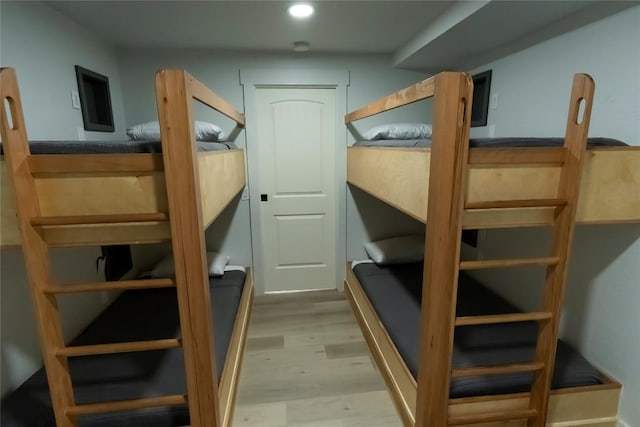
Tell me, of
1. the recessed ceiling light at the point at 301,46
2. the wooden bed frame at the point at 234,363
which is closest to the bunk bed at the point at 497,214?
the wooden bed frame at the point at 234,363

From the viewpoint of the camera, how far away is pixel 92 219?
1148 millimetres

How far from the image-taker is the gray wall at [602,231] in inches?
62.6

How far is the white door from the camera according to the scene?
324 cm

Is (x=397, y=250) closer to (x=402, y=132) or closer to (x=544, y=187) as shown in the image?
(x=402, y=132)

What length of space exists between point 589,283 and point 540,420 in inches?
30.5

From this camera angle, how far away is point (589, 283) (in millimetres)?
1815

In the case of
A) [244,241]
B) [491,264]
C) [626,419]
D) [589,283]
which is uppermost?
[491,264]

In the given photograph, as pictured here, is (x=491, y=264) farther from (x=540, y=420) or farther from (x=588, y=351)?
(x=588, y=351)

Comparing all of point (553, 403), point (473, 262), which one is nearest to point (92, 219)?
point (473, 262)

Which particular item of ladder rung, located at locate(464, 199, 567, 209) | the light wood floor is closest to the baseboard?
the light wood floor

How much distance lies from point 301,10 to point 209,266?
7.11ft

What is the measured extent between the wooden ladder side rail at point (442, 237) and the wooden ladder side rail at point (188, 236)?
33.1 inches

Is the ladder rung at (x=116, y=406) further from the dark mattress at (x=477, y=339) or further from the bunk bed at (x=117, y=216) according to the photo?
the dark mattress at (x=477, y=339)

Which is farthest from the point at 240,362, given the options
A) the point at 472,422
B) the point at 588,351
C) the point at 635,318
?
the point at 635,318
